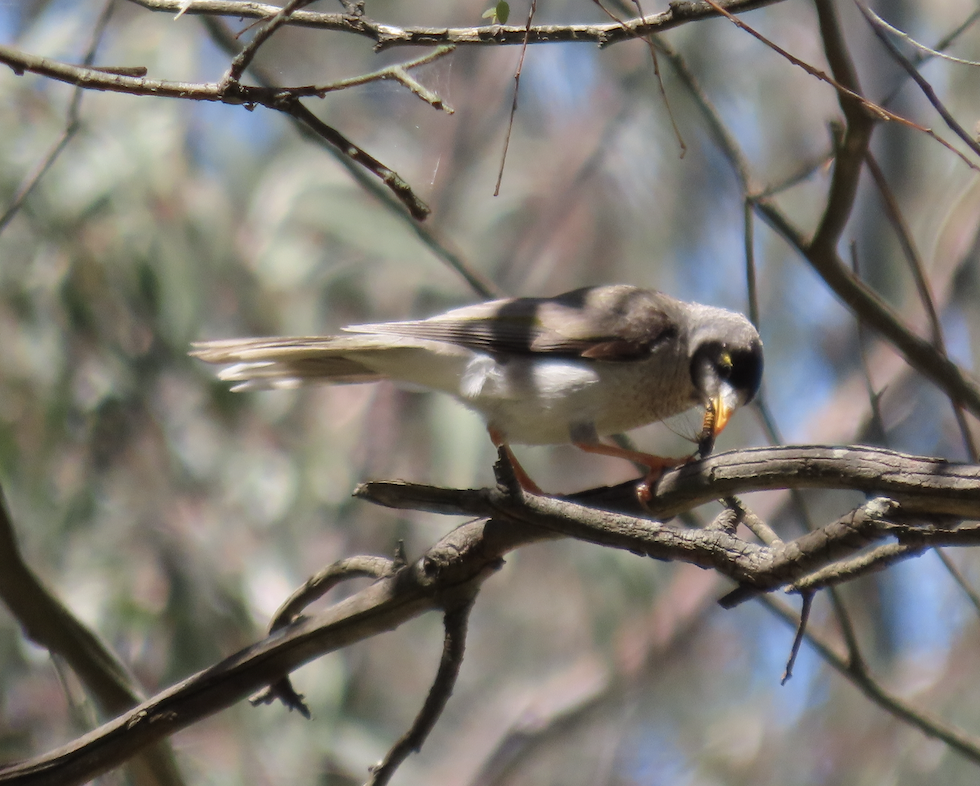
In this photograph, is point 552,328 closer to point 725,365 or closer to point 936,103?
point 725,365

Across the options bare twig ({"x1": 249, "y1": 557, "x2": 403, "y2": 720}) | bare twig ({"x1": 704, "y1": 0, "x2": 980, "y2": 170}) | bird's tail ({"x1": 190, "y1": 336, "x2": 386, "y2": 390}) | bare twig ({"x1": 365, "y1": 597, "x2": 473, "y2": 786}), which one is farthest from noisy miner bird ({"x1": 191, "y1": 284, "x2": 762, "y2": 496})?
bare twig ({"x1": 704, "y1": 0, "x2": 980, "y2": 170})

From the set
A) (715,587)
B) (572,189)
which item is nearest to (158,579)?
(715,587)

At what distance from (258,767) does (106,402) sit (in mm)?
1857

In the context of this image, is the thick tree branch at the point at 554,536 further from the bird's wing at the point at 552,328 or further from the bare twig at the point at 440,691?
the bird's wing at the point at 552,328

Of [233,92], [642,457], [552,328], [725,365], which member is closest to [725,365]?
[725,365]

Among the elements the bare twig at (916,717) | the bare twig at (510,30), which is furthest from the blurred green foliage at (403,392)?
the bare twig at (916,717)

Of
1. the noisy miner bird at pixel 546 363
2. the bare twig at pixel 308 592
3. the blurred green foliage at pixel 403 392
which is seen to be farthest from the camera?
the blurred green foliage at pixel 403 392

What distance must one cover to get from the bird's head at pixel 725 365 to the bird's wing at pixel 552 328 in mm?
138

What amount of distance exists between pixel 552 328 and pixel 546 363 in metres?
0.13

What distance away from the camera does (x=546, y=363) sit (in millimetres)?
3213

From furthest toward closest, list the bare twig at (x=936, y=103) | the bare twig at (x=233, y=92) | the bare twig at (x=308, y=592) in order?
the bare twig at (x=308, y=592) → the bare twig at (x=936, y=103) → the bare twig at (x=233, y=92)

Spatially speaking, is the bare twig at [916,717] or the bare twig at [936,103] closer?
the bare twig at [936,103]

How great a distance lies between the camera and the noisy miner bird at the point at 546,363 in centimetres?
309

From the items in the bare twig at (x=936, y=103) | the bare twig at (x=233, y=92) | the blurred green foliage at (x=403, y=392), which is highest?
the bare twig at (x=936, y=103)
